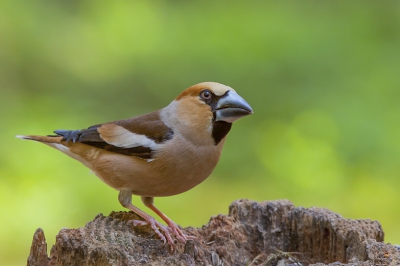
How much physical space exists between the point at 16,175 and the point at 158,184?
3.48 m

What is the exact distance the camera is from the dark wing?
3332 mm

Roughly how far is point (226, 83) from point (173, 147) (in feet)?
13.7

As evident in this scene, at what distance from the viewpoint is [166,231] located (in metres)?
3.11

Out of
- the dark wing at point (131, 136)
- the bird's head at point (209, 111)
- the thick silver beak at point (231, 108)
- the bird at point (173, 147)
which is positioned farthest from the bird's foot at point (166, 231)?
the thick silver beak at point (231, 108)

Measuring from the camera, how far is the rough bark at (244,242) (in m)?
2.75

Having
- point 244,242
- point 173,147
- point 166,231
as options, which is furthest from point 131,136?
point 244,242

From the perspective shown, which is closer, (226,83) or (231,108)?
(231,108)

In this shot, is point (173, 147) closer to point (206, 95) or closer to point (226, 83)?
point (206, 95)

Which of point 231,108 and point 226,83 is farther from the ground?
point 226,83

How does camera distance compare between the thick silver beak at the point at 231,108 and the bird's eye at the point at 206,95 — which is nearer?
the thick silver beak at the point at 231,108

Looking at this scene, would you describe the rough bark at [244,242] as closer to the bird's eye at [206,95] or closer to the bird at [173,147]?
the bird at [173,147]

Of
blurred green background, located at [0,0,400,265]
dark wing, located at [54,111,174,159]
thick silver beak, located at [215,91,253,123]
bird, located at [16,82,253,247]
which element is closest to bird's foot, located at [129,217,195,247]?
bird, located at [16,82,253,247]

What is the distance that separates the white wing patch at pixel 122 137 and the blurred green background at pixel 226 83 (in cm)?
248

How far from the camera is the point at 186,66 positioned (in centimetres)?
769
